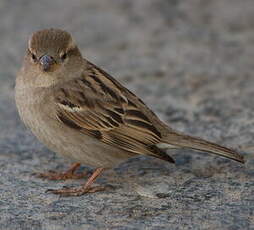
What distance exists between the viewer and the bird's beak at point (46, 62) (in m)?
5.02

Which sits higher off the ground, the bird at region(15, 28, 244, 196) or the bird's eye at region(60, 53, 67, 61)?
the bird's eye at region(60, 53, 67, 61)

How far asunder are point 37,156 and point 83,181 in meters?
0.60

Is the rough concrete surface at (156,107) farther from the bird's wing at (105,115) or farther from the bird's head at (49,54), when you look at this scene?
the bird's head at (49,54)

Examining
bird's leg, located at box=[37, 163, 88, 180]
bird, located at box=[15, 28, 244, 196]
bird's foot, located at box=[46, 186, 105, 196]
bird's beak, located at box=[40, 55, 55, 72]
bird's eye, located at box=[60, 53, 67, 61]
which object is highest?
bird's eye, located at box=[60, 53, 67, 61]

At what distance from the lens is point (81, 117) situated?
16.4 ft

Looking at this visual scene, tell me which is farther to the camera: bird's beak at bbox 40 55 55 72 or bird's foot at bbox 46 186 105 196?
bird's beak at bbox 40 55 55 72

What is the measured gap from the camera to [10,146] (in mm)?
5770

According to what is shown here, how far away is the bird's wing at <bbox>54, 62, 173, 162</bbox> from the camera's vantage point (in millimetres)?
4965

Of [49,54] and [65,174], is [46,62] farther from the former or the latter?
[65,174]

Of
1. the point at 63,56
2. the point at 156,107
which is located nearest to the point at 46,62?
the point at 63,56

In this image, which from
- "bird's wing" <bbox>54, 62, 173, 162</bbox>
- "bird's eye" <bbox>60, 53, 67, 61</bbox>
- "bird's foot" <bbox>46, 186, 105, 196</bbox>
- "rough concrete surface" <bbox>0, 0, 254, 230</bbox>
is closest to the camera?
"rough concrete surface" <bbox>0, 0, 254, 230</bbox>

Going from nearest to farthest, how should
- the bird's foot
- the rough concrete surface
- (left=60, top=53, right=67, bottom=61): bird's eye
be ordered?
the rough concrete surface
the bird's foot
(left=60, top=53, right=67, bottom=61): bird's eye

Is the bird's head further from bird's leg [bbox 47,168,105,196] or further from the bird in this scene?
bird's leg [bbox 47,168,105,196]

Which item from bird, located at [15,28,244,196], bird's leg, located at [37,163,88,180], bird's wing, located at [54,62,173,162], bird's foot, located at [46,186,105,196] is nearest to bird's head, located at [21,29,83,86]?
bird, located at [15,28,244,196]
